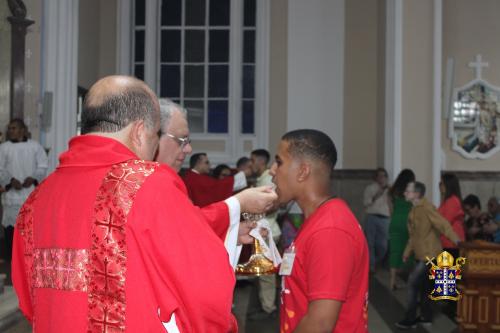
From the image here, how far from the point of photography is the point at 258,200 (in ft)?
9.35

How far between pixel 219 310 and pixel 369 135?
466 inches

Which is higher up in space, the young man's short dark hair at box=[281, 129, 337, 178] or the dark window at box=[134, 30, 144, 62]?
the dark window at box=[134, 30, 144, 62]

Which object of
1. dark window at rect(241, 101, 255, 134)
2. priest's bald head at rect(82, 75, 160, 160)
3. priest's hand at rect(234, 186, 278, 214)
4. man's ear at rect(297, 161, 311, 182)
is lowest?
priest's hand at rect(234, 186, 278, 214)

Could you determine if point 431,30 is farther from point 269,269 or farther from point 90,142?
point 90,142

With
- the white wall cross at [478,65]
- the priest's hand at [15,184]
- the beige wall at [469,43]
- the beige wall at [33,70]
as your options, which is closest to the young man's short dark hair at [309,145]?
the priest's hand at [15,184]

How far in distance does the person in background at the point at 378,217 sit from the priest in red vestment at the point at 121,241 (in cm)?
901

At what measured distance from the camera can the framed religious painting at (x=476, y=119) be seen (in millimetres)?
13312

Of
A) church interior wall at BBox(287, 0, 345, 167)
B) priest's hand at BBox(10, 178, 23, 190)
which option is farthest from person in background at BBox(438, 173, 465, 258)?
church interior wall at BBox(287, 0, 345, 167)

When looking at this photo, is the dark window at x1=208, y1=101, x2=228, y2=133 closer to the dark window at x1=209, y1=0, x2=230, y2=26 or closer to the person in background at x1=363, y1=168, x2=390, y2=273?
the dark window at x1=209, y1=0, x2=230, y2=26

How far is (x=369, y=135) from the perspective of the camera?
13508 millimetres

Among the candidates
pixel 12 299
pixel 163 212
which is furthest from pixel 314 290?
pixel 12 299

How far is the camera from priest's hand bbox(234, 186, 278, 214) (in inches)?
112

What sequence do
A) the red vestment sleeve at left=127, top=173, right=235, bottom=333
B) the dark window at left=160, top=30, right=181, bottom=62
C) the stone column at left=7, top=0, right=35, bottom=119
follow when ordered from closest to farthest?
the red vestment sleeve at left=127, top=173, right=235, bottom=333
the stone column at left=7, top=0, right=35, bottom=119
the dark window at left=160, top=30, right=181, bottom=62

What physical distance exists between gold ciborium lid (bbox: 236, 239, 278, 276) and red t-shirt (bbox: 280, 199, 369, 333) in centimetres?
42
